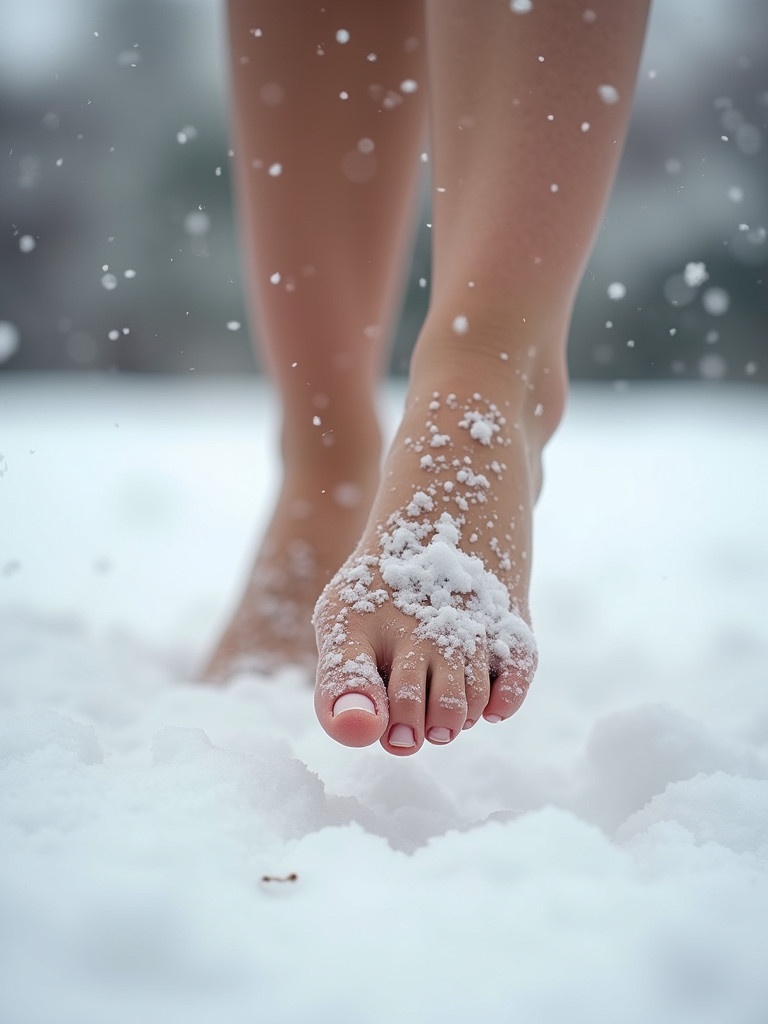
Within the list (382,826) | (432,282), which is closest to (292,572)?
(432,282)

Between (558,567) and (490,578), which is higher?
(490,578)

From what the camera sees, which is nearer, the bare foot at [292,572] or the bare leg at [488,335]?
the bare leg at [488,335]

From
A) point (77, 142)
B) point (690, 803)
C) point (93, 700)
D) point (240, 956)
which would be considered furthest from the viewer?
point (77, 142)

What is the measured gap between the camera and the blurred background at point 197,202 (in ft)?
2.82

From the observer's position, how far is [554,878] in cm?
39

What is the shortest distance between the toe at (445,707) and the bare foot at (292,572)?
1.06 feet

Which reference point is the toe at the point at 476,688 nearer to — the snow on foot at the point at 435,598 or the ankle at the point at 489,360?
the snow on foot at the point at 435,598

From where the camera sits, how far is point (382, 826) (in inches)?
18.7

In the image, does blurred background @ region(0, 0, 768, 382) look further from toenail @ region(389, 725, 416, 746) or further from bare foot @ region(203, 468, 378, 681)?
toenail @ region(389, 725, 416, 746)

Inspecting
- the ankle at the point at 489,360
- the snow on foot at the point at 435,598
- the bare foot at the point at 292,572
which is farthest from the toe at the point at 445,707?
the bare foot at the point at 292,572

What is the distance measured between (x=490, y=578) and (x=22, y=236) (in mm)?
655

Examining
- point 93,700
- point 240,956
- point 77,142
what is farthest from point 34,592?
point 240,956

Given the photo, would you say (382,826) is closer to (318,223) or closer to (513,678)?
(513,678)

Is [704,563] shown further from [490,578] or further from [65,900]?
[65,900]
